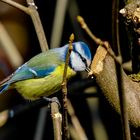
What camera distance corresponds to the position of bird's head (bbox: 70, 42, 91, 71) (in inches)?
84.0

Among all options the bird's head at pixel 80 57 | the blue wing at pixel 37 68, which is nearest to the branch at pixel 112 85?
the bird's head at pixel 80 57

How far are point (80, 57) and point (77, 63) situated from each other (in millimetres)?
40

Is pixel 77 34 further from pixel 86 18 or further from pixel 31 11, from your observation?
pixel 31 11

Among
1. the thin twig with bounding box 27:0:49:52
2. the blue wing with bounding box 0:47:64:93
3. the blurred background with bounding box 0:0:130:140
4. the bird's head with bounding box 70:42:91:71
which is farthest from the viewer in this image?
the blurred background with bounding box 0:0:130:140

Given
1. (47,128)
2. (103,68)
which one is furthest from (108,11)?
(103,68)

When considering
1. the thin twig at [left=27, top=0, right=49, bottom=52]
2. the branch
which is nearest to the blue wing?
the thin twig at [left=27, top=0, right=49, bottom=52]

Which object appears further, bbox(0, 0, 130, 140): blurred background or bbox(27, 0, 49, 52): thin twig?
bbox(0, 0, 130, 140): blurred background

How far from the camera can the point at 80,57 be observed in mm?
2186

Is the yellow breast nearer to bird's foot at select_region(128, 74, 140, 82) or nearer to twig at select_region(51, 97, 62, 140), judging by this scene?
twig at select_region(51, 97, 62, 140)

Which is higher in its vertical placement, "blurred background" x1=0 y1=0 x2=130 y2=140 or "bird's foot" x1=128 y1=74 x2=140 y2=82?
"blurred background" x1=0 y1=0 x2=130 y2=140

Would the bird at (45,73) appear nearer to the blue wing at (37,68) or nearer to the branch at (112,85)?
the blue wing at (37,68)

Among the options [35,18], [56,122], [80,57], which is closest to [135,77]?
[56,122]

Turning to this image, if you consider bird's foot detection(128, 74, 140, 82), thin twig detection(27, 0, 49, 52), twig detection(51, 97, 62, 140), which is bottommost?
twig detection(51, 97, 62, 140)

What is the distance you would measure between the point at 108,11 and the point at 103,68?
5.35 feet
